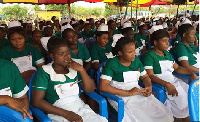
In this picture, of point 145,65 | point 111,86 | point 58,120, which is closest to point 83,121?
point 58,120

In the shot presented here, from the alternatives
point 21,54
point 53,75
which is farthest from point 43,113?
point 21,54

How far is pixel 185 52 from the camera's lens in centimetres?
299

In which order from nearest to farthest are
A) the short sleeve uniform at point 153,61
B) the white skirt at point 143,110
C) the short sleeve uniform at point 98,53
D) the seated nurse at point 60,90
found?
the seated nurse at point 60,90 → the white skirt at point 143,110 → the short sleeve uniform at point 153,61 → the short sleeve uniform at point 98,53

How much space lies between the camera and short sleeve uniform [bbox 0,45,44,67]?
2893mm

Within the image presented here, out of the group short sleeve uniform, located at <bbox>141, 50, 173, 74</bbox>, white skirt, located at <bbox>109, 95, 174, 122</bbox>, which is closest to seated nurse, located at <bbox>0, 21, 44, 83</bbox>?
white skirt, located at <bbox>109, 95, 174, 122</bbox>

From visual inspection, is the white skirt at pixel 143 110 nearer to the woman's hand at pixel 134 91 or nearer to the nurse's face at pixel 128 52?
the woman's hand at pixel 134 91

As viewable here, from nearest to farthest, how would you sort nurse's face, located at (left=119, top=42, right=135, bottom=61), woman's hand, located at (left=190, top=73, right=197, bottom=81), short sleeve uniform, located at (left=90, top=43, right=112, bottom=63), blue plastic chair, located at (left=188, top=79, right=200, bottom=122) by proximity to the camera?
blue plastic chair, located at (left=188, top=79, right=200, bottom=122) → nurse's face, located at (left=119, top=42, right=135, bottom=61) → woman's hand, located at (left=190, top=73, right=197, bottom=81) → short sleeve uniform, located at (left=90, top=43, right=112, bottom=63)

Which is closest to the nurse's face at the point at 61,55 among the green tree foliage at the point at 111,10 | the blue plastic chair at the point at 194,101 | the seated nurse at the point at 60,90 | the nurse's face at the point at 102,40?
the seated nurse at the point at 60,90

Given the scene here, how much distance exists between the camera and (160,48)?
269 centimetres

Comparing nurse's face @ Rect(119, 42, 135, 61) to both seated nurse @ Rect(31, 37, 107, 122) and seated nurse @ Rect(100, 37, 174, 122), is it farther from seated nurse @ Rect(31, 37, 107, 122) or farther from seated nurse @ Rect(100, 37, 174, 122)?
seated nurse @ Rect(31, 37, 107, 122)

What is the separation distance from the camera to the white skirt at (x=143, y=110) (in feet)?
6.97

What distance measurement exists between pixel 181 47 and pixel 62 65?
1922 millimetres

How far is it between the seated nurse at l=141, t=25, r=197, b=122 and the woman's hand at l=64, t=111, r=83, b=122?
1194 millimetres

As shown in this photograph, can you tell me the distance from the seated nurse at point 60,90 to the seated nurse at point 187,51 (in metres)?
1.69
